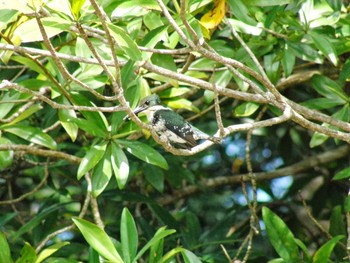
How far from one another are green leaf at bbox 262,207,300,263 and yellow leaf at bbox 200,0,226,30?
3.76 ft

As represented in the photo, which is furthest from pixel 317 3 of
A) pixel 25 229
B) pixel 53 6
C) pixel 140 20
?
pixel 25 229

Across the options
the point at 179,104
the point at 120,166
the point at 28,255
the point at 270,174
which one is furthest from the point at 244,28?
the point at 270,174

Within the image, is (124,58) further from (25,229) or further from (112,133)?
(25,229)

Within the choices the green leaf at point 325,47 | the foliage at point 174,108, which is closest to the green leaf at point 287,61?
the foliage at point 174,108

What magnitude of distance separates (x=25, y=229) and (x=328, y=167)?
2.83m

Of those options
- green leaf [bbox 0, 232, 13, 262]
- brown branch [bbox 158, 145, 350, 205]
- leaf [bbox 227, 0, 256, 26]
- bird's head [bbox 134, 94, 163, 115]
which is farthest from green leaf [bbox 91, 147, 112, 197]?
brown branch [bbox 158, 145, 350, 205]

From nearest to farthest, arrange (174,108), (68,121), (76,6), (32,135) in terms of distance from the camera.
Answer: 1. (76,6)
2. (68,121)
3. (32,135)
4. (174,108)

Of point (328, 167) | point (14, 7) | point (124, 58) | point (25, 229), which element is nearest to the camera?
point (14, 7)

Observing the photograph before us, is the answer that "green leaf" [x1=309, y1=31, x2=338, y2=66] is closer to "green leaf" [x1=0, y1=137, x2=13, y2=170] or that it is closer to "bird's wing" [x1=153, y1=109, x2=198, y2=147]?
"bird's wing" [x1=153, y1=109, x2=198, y2=147]

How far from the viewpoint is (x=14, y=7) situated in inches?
159

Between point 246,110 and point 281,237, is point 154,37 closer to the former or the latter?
point 246,110

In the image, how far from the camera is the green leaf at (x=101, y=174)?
191 inches

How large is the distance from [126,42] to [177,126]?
87cm

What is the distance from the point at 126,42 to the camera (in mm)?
4191
